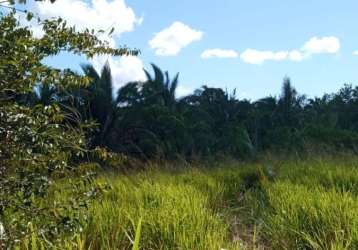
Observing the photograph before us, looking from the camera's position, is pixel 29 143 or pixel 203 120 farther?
pixel 203 120

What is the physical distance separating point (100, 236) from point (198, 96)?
2896cm

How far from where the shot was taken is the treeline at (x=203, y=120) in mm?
20422

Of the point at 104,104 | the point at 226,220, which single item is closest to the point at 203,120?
the point at 104,104

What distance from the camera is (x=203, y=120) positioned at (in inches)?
1109

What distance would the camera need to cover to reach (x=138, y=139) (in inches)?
874

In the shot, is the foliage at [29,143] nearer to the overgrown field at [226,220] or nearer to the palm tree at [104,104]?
the overgrown field at [226,220]

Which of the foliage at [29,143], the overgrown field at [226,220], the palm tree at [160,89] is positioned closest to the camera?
the foliage at [29,143]

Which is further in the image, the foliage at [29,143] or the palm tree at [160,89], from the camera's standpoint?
the palm tree at [160,89]

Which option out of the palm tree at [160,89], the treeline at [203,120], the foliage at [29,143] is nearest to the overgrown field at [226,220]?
the foliage at [29,143]

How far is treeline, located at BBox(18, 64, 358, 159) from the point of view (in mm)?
20422

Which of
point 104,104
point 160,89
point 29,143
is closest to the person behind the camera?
point 29,143

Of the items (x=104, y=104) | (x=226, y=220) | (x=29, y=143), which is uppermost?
(x=104, y=104)

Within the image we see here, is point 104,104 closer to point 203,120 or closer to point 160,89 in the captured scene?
point 160,89

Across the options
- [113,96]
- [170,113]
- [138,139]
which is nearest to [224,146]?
[170,113]
